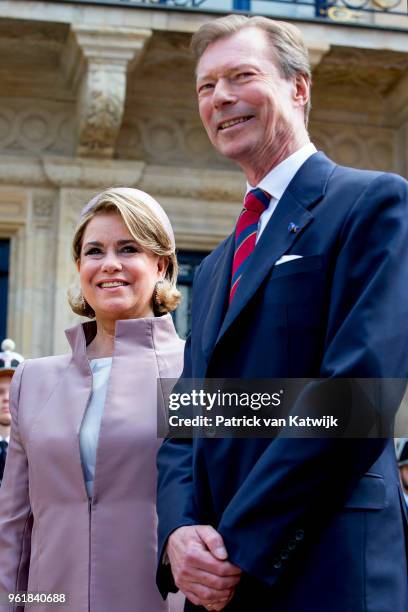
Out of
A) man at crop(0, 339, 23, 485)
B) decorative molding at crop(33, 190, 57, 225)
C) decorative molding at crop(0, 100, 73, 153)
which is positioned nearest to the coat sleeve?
man at crop(0, 339, 23, 485)

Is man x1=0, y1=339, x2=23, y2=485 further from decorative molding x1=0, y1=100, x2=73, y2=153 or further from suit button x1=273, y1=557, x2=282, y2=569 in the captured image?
decorative molding x1=0, y1=100, x2=73, y2=153

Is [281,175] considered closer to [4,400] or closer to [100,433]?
[100,433]

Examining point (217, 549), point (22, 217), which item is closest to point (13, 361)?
point (22, 217)

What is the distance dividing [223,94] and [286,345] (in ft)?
1.95

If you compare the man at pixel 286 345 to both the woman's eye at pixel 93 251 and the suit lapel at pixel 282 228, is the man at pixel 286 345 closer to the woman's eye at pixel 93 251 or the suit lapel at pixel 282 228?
the suit lapel at pixel 282 228

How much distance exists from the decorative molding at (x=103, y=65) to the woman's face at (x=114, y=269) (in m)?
4.18

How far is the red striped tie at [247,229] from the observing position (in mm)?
2350

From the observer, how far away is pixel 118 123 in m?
7.11

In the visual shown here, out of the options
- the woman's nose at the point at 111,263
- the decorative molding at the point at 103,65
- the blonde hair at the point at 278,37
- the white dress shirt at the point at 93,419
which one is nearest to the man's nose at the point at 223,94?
the blonde hair at the point at 278,37

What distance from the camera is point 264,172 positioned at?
95.3 inches

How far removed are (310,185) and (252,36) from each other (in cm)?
38

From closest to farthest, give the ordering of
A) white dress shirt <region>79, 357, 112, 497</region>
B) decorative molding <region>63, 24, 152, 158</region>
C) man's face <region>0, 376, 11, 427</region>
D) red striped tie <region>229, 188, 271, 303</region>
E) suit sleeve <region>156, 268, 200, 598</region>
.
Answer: suit sleeve <region>156, 268, 200, 598</region> < red striped tie <region>229, 188, 271, 303</region> < white dress shirt <region>79, 357, 112, 497</region> < man's face <region>0, 376, 11, 427</region> < decorative molding <region>63, 24, 152, 158</region>

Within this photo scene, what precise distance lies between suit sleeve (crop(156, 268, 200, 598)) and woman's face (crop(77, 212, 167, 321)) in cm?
43

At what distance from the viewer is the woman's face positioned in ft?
9.37
